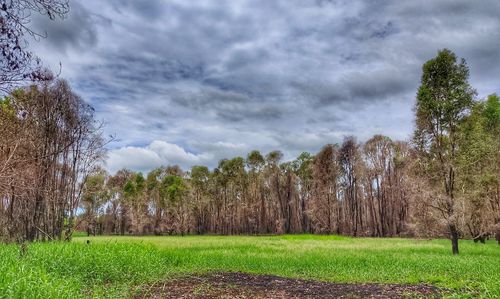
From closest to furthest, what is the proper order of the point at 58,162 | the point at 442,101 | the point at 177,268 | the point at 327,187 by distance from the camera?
the point at 177,268 < the point at 442,101 < the point at 58,162 < the point at 327,187

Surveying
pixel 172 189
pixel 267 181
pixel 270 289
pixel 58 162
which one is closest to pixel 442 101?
pixel 270 289

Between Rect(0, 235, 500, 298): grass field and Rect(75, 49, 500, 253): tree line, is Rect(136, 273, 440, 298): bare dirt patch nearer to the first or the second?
Rect(0, 235, 500, 298): grass field

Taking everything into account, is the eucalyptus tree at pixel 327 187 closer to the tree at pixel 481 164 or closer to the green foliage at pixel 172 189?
the tree at pixel 481 164

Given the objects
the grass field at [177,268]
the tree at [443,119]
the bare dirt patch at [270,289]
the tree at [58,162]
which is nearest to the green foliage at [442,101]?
the tree at [443,119]

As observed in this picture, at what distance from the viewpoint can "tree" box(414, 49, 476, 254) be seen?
22.0 metres

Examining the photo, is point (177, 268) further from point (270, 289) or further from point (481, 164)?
point (481, 164)

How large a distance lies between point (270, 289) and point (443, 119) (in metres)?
17.4

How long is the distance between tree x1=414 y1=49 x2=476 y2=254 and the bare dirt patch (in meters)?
13.0

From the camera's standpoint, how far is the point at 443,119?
22.5 meters

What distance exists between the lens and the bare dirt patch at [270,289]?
9.87 metres

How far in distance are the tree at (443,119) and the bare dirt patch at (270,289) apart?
13.0 m

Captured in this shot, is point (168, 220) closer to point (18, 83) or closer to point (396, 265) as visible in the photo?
point (396, 265)

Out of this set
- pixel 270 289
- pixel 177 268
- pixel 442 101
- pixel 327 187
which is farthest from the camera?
pixel 327 187

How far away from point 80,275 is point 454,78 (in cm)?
2288
